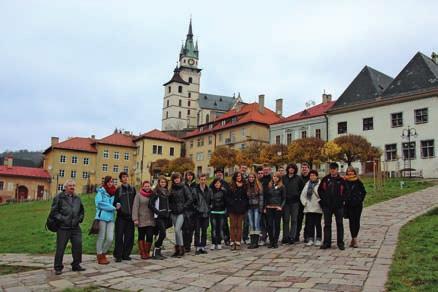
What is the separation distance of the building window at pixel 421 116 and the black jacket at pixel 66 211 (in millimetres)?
35436

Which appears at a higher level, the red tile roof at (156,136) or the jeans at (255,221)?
the red tile roof at (156,136)

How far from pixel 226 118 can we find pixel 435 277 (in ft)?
195

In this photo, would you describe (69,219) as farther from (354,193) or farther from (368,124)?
(368,124)

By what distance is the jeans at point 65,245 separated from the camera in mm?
7934

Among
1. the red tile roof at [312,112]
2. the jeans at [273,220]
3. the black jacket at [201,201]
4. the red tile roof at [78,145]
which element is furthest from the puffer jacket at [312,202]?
the red tile roof at [78,145]

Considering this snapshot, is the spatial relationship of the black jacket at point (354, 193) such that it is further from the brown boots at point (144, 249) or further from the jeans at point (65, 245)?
the jeans at point (65, 245)

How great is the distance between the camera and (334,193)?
9805 mm

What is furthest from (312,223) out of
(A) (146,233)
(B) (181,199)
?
(A) (146,233)

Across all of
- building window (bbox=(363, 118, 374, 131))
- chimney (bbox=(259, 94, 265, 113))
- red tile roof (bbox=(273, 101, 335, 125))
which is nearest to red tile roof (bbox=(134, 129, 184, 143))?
chimney (bbox=(259, 94, 265, 113))

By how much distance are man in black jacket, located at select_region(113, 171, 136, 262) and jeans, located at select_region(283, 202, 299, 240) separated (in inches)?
146

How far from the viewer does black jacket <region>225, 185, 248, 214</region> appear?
10359 mm

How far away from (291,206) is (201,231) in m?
2.29

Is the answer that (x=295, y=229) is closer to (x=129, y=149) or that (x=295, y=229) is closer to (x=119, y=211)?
(x=119, y=211)

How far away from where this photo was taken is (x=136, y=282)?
692cm
